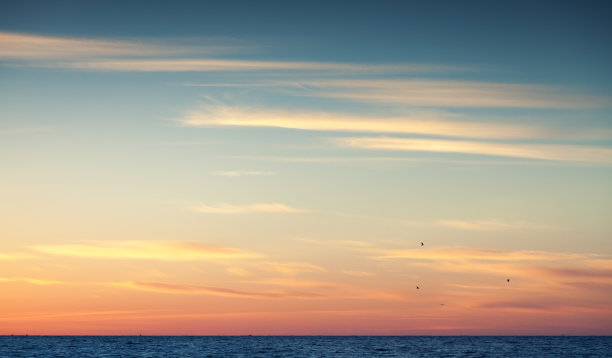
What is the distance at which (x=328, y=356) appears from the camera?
163750mm

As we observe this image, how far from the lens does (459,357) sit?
15988 cm

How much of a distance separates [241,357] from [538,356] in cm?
6565

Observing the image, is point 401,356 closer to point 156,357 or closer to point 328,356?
point 328,356

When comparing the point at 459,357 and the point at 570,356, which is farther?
the point at 570,356

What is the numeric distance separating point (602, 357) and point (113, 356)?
351 ft

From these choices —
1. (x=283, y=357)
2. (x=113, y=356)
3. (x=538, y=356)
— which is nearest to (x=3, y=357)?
(x=113, y=356)

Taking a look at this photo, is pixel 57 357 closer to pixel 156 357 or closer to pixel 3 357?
pixel 3 357

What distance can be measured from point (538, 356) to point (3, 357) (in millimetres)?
115011

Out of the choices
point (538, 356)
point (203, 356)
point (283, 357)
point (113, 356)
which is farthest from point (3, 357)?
point (538, 356)

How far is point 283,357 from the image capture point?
535 ft

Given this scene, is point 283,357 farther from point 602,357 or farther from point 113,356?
point 602,357

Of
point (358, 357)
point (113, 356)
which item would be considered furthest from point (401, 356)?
point (113, 356)

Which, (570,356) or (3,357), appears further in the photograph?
(570,356)

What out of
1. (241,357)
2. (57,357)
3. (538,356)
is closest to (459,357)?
(538,356)
